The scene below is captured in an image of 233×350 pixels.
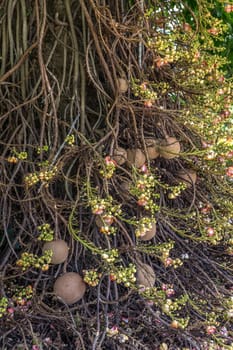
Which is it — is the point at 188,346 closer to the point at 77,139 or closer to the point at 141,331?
the point at 141,331

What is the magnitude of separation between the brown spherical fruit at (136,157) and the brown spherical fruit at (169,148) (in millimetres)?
41

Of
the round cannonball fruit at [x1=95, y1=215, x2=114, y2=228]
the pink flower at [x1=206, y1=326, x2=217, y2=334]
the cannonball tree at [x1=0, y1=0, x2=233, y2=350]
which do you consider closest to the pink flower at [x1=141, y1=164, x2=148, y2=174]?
the cannonball tree at [x1=0, y1=0, x2=233, y2=350]

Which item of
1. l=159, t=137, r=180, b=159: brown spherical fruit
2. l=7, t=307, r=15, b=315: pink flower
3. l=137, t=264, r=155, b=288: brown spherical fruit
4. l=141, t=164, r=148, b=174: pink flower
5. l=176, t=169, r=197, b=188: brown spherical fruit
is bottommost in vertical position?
l=137, t=264, r=155, b=288: brown spherical fruit

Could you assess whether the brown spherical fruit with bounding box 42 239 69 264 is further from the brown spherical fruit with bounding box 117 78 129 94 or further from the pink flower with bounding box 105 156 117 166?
the brown spherical fruit with bounding box 117 78 129 94

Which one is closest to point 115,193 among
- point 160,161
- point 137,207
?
point 137,207

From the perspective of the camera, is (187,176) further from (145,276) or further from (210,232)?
(145,276)

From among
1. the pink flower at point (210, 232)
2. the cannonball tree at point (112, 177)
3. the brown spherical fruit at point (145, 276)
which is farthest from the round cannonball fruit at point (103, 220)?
the pink flower at point (210, 232)

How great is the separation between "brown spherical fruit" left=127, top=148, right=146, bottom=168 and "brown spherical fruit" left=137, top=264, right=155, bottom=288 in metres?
0.20

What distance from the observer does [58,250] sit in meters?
0.85

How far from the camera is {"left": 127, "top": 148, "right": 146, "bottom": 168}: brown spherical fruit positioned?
3.15ft

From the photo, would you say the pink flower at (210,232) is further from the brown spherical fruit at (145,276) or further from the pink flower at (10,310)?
the pink flower at (10,310)

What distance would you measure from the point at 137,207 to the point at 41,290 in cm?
24

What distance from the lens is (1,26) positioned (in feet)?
3.37

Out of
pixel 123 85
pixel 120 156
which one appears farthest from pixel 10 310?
pixel 123 85
